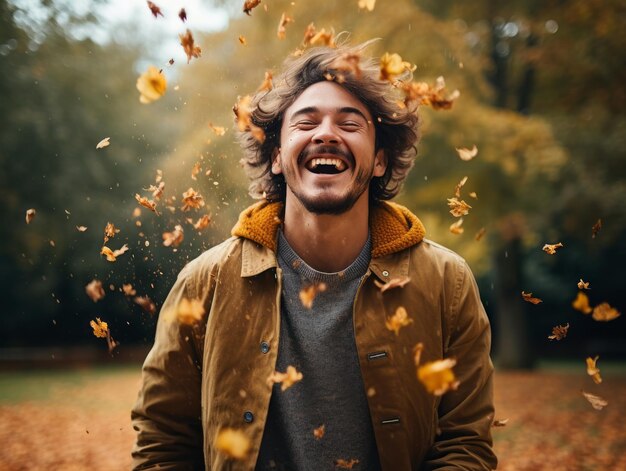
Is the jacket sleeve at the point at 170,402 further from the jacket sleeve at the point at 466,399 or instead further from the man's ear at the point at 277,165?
the jacket sleeve at the point at 466,399

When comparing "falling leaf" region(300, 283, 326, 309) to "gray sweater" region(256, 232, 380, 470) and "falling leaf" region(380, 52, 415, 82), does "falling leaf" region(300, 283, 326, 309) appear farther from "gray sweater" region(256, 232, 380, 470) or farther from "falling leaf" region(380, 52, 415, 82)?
"falling leaf" region(380, 52, 415, 82)

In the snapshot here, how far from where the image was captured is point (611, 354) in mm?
20938

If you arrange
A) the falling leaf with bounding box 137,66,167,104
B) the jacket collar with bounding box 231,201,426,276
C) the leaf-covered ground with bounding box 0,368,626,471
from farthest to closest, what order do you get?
the leaf-covered ground with bounding box 0,368,626,471, the falling leaf with bounding box 137,66,167,104, the jacket collar with bounding box 231,201,426,276

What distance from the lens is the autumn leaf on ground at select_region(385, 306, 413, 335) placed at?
2426 millimetres

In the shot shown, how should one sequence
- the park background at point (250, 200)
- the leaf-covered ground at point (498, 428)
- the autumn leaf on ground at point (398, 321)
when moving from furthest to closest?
the park background at point (250, 200), the leaf-covered ground at point (498, 428), the autumn leaf on ground at point (398, 321)

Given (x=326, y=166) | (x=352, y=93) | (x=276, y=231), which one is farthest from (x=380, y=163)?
(x=276, y=231)

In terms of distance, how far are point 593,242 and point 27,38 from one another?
12320 mm

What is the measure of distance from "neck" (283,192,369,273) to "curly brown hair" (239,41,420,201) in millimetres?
306

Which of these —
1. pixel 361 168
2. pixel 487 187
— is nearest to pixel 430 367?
pixel 361 168

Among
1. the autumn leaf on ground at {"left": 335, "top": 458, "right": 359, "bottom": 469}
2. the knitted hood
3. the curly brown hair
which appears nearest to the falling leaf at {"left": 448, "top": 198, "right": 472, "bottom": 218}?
the curly brown hair

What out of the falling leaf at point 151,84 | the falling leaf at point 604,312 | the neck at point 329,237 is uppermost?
the falling leaf at point 151,84

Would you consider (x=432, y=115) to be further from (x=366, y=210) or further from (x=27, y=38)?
(x=366, y=210)

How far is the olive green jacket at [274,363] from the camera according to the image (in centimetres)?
235

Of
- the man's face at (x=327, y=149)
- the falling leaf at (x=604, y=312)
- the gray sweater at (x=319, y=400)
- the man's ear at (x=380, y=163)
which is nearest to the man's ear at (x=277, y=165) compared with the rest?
the man's face at (x=327, y=149)
